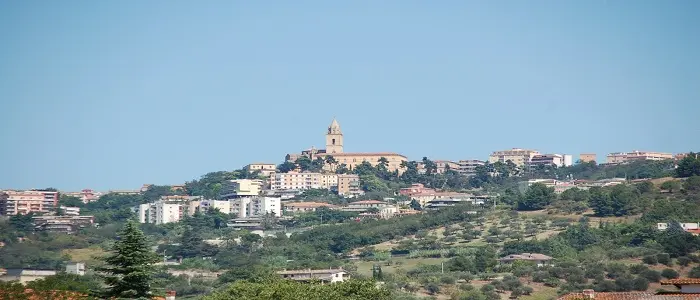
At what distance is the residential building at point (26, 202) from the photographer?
573 feet

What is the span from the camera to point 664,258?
97.9 meters

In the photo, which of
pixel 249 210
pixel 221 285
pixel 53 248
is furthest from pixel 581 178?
pixel 221 285

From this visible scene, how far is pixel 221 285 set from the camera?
9725 cm

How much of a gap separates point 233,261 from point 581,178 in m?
80.7

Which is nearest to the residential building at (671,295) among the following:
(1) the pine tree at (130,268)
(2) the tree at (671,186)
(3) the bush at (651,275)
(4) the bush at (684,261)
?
(1) the pine tree at (130,268)

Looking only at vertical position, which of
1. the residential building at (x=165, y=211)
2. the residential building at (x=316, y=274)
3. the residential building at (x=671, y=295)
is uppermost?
the residential building at (x=165, y=211)

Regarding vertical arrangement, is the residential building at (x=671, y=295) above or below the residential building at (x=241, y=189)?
below

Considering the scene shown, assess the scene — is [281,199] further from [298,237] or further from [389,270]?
[389,270]

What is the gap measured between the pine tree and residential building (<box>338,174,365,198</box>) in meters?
153

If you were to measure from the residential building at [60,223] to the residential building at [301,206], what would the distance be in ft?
87.7

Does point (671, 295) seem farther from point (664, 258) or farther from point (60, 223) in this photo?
point (60, 223)

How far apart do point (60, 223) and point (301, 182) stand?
51211 millimetres

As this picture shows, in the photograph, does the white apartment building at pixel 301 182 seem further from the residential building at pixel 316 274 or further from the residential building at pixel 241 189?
the residential building at pixel 316 274

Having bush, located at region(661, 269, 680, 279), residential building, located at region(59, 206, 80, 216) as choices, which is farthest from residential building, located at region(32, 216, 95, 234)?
bush, located at region(661, 269, 680, 279)
